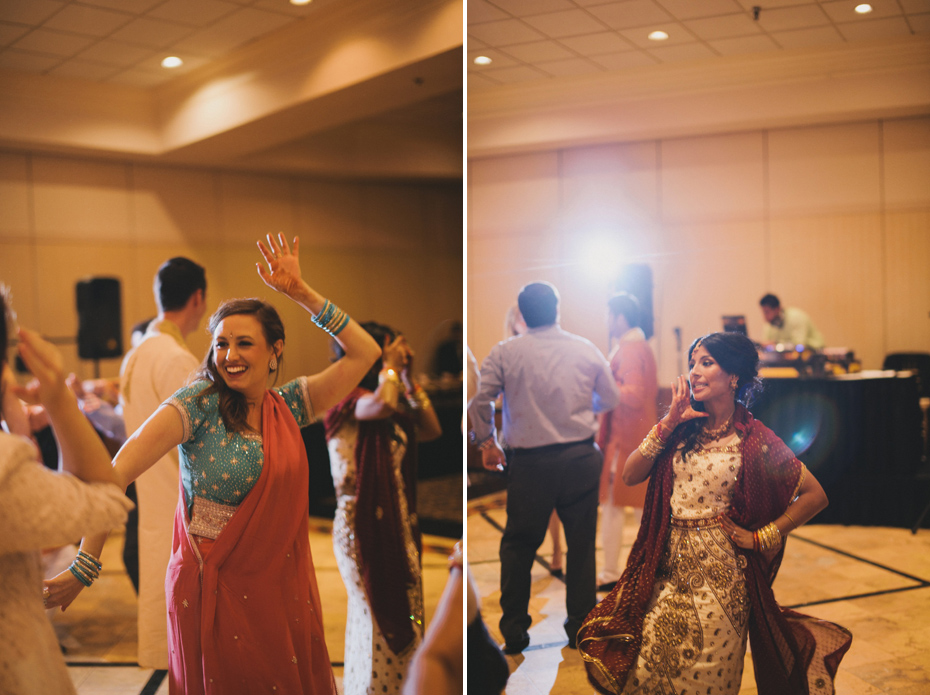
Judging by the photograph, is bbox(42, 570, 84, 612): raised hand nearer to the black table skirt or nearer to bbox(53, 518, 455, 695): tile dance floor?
bbox(53, 518, 455, 695): tile dance floor

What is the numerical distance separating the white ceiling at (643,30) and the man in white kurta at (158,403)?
1669 mm

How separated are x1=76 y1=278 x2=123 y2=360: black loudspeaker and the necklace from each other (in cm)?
366

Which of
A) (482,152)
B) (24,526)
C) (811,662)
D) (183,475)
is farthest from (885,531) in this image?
(24,526)

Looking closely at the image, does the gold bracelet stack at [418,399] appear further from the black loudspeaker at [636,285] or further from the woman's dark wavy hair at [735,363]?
the black loudspeaker at [636,285]

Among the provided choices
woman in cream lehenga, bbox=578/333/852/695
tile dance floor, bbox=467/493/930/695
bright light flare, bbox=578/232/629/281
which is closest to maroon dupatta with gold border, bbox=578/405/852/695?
woman in cream lehenga, bbox=578/333/852/695

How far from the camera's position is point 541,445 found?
8.62 feet

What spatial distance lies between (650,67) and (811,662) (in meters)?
4.03

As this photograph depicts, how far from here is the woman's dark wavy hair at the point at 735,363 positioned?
1.87 meters

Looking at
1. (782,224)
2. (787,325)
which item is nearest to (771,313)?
(787,325)

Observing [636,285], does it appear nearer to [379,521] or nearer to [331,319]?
[379,521]

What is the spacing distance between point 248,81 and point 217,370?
1470mm

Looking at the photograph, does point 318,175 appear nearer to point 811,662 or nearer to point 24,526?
point 24,526

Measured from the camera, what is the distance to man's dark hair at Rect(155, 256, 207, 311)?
7.41 feet

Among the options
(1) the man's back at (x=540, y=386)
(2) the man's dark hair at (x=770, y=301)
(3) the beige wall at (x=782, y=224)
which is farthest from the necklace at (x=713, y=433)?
(2) the man's dark hair at (x=770, y=301)
